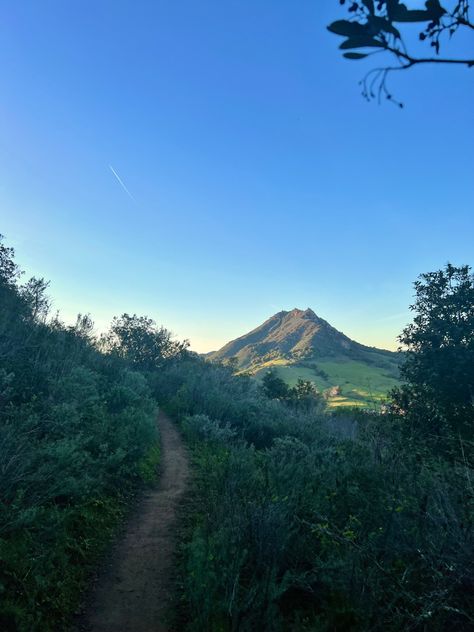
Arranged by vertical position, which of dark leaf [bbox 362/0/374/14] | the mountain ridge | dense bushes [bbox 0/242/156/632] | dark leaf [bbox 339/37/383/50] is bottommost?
dense bushes [bbox 0/242/156/632]

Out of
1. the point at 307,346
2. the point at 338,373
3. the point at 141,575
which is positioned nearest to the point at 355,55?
the point at 141,575

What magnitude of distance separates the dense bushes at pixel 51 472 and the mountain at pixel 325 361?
28.6 m

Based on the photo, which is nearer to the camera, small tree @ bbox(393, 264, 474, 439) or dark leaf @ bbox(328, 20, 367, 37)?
dark leaf @ bbox(328, 20, 367, 37)

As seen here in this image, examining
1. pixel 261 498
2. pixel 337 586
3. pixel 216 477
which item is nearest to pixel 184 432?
pixel 216 477

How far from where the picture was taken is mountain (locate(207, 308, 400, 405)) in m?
70.9

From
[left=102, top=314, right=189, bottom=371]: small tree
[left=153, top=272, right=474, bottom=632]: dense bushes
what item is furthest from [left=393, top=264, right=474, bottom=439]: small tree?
[left=102, top=314, right=189, bottom=371]: small tree

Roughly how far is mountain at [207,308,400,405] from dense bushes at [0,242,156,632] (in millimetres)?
28582

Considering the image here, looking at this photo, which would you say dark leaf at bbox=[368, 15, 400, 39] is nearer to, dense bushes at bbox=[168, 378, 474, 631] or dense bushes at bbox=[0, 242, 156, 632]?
dense bushes at bbox=[168, 378, 474, 631]

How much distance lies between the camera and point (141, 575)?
17.3 feet

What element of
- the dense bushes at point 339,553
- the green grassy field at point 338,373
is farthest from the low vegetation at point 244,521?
the green grassy field at point 338,373

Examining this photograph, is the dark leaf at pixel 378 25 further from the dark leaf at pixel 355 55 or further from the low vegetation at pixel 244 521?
the low vegetation at pixel 244 521

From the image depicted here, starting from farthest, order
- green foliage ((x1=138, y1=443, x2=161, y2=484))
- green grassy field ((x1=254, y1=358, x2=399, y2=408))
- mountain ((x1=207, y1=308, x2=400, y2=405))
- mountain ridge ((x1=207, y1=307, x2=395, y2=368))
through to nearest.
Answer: mountain ridge ((x1=207, y1=307, x2=395, y2=368))
green grassy field ((x1=254, y1=358, x2=399, y2=408))
mountain ((x1=207, y1=308, x2=400, y2=405))
green foliage ((x1=138, y1=443, x2=161, y2=484))

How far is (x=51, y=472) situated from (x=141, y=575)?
7.86 feet

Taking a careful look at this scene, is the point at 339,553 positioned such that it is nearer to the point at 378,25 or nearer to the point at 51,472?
the point at 51,472
